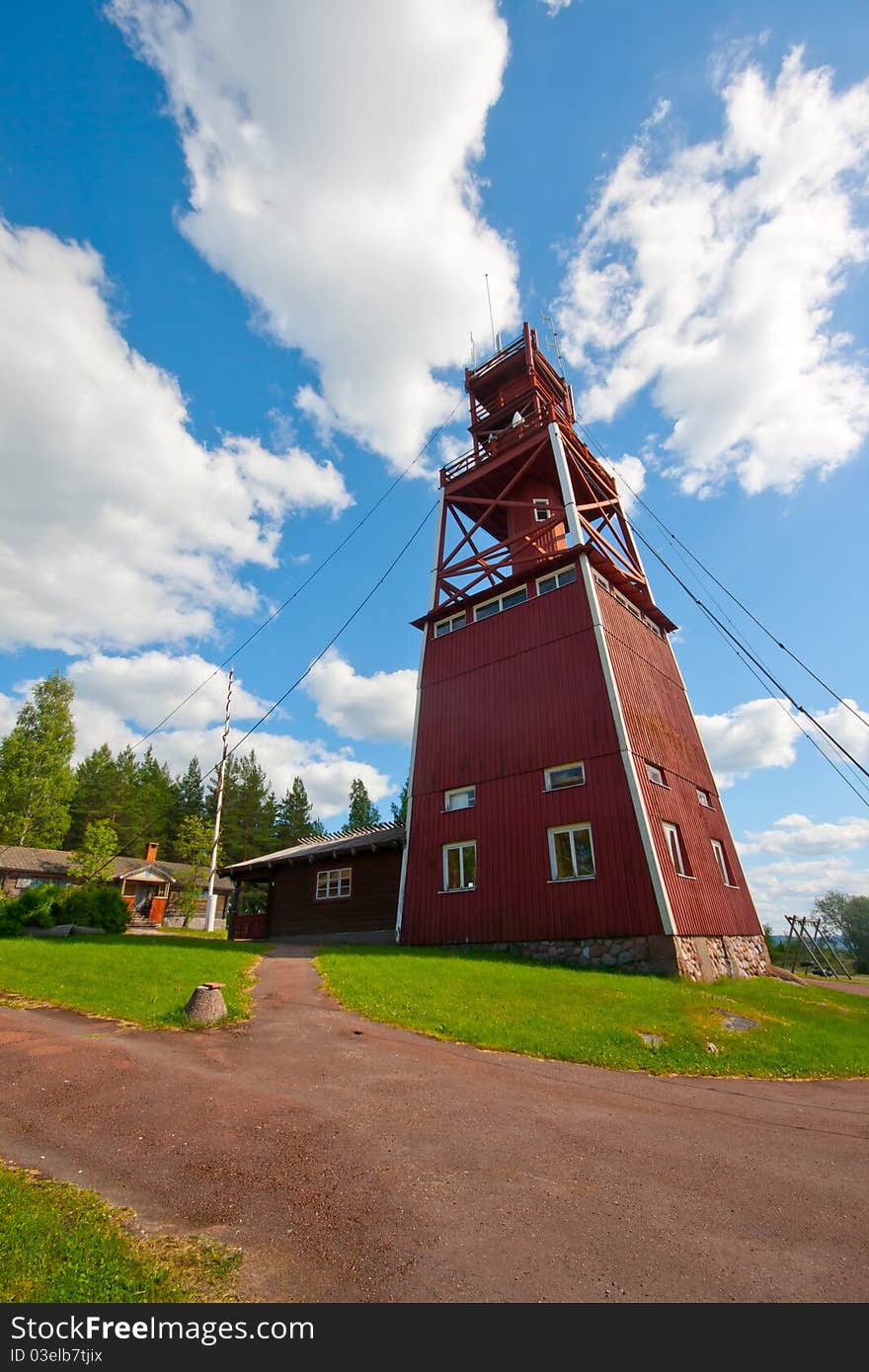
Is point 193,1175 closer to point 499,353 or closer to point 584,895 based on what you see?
point 584,895

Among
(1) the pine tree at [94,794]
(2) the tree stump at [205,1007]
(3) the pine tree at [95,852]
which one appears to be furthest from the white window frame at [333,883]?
(1) the pine tree at [94,794]

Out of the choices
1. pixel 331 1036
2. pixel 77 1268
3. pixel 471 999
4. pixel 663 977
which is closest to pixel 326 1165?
pixel 77 1268

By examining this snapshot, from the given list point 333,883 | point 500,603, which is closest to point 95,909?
point 333,883

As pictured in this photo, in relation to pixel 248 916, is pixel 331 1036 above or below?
below

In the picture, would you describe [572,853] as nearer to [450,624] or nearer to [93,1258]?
[450,624]

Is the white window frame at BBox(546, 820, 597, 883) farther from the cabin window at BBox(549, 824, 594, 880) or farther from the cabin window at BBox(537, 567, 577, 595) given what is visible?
the cabin window at BBox(537, 567, 577, 595)

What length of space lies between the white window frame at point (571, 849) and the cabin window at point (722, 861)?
20.9 ft

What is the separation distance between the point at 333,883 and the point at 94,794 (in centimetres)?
5036

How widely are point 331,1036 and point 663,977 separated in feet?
30.7

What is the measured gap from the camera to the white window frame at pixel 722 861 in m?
21.2

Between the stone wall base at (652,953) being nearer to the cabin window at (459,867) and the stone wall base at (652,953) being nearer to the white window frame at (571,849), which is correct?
the white window frame at (571,849)

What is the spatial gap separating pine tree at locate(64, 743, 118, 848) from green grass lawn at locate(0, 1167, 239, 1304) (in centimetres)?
6661

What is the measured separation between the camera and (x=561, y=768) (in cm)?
1922

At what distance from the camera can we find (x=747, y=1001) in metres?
14.0
